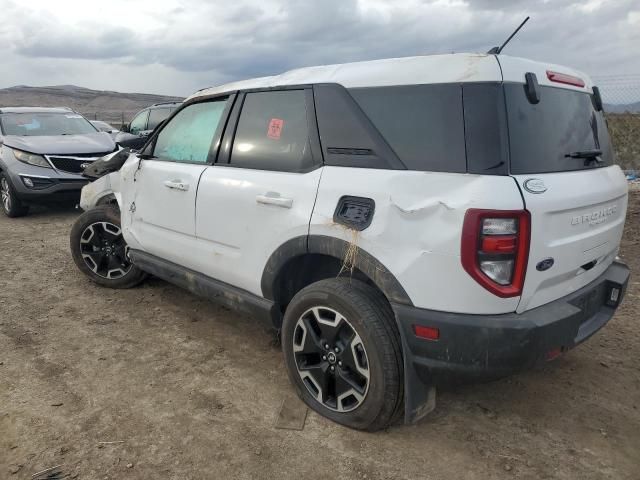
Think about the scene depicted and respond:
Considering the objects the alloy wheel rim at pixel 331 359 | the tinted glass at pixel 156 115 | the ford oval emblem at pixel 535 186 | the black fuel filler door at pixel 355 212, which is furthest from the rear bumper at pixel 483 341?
the tinted glass at pixel 156 115

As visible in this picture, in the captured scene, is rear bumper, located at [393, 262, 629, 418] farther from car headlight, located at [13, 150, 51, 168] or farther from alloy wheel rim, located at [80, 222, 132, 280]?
car headlight, located at [13, 150, 51, 168]

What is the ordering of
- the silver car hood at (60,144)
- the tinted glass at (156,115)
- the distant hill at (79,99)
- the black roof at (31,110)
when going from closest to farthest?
the silver car hood at (60,144), the black roof at (31,110), the tinted glass at (156,115), the distant hill at (79,99)

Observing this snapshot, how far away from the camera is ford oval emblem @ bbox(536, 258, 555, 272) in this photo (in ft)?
6.96

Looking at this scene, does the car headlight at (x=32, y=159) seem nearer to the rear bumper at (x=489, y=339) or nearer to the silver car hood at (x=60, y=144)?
the silver car hood at (x=60, y=144)

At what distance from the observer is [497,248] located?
80.3 inches

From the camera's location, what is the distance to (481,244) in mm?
2041

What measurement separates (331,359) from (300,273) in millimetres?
561

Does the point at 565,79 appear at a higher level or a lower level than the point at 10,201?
higher

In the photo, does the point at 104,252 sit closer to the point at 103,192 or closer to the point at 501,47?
the point at 103,192

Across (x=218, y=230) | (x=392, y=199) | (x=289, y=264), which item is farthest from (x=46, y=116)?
(x=392, y=199)

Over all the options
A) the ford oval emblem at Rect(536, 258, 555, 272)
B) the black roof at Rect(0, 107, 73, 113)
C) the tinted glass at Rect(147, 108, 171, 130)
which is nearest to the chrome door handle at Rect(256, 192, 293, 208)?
the ford oval emblem at Rect(536, 258, 555, 272)

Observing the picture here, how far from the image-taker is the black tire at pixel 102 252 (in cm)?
454

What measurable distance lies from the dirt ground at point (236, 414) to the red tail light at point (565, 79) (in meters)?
1.77

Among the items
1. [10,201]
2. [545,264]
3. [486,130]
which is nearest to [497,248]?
[545,264]
